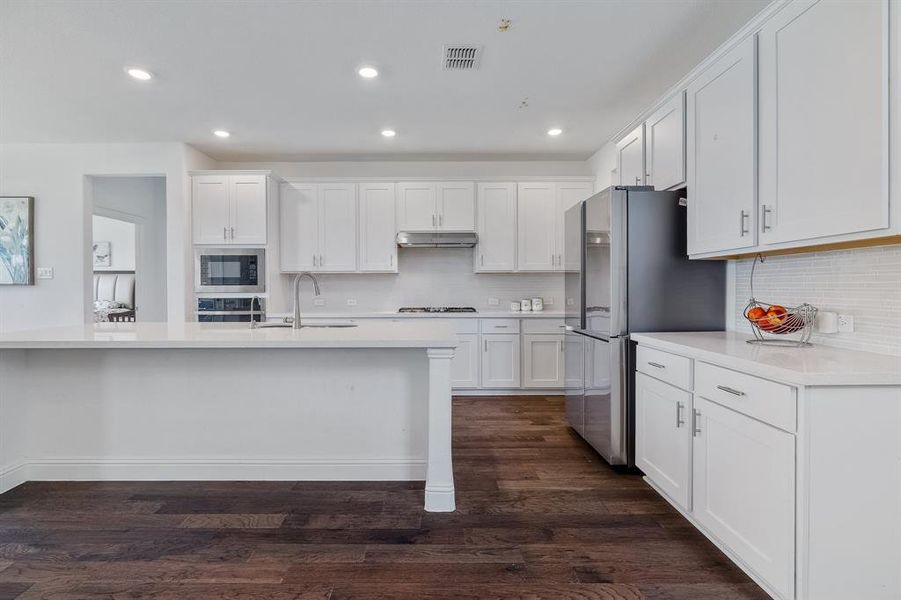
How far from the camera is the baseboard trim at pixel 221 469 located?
2689mm

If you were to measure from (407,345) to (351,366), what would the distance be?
21.4 inches

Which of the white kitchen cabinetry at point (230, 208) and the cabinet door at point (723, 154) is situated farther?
the white kitchen cabinetry at point (230, 208)

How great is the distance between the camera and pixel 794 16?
6.28ft

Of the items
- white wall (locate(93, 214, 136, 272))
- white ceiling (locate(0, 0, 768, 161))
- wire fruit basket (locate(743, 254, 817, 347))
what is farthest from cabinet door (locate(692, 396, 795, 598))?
white wall (locate(93, 214, 136, 272))

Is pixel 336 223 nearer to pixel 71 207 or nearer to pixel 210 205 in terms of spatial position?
pixel 210 205

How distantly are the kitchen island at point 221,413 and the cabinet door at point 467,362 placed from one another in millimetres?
2201

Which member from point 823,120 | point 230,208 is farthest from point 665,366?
point 230,208

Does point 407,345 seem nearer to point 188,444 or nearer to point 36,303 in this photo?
point 188,444

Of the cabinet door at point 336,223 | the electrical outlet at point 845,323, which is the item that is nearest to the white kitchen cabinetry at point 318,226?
the cabinet door at point 336,223

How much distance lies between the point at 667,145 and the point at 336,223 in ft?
11.2

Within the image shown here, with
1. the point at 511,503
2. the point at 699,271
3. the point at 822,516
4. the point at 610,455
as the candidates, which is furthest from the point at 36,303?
the point at 822,516

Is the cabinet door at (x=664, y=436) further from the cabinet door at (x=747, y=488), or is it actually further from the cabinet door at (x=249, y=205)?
the cabinet door at (x=249, y=205)

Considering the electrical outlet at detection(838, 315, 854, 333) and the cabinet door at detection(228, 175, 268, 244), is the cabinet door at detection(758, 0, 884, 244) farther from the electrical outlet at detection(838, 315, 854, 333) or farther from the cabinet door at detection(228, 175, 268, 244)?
the cabinet door at detection(228, 175, 268, 244)

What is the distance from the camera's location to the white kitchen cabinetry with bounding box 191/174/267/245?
4801mm
